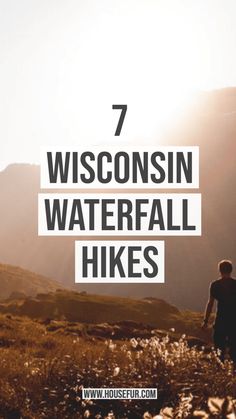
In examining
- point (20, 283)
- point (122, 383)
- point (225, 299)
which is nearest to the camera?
point (122, 383)

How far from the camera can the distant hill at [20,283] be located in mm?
137125

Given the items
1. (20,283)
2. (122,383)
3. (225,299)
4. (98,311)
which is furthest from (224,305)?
(20,283)

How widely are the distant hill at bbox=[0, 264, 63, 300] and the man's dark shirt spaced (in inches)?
4651

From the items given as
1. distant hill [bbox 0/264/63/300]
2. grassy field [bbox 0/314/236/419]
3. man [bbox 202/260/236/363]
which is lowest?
distant hill [bbox 0/264/63/300]

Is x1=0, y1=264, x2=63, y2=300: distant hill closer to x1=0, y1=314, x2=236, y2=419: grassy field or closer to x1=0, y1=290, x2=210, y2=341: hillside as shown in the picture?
x1=0, y1=290, x2=210, y2=341: hillside

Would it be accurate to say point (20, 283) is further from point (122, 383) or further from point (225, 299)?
point (122, 383)

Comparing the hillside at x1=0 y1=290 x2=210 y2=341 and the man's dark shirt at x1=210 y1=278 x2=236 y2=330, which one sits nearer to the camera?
the man's dark shirt at x1=210 y1=278 x2=236 y2=330

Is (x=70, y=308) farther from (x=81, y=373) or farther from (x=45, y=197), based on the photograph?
(x=81, y=373)

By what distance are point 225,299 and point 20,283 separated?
5305 inches

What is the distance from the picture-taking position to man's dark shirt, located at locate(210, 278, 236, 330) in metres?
11.8

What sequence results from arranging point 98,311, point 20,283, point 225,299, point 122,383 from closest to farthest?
1. point 122,383
2. point 225,299
3. point 98,311
4. point 20,283

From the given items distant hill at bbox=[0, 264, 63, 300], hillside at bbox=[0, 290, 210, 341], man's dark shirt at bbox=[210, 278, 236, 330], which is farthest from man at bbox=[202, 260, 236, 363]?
distant hill at bbox=[0, 264, 63, 300]

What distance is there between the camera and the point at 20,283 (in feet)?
471

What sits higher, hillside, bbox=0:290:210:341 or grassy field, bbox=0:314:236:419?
grassy field, bbox=0:314:236:419
